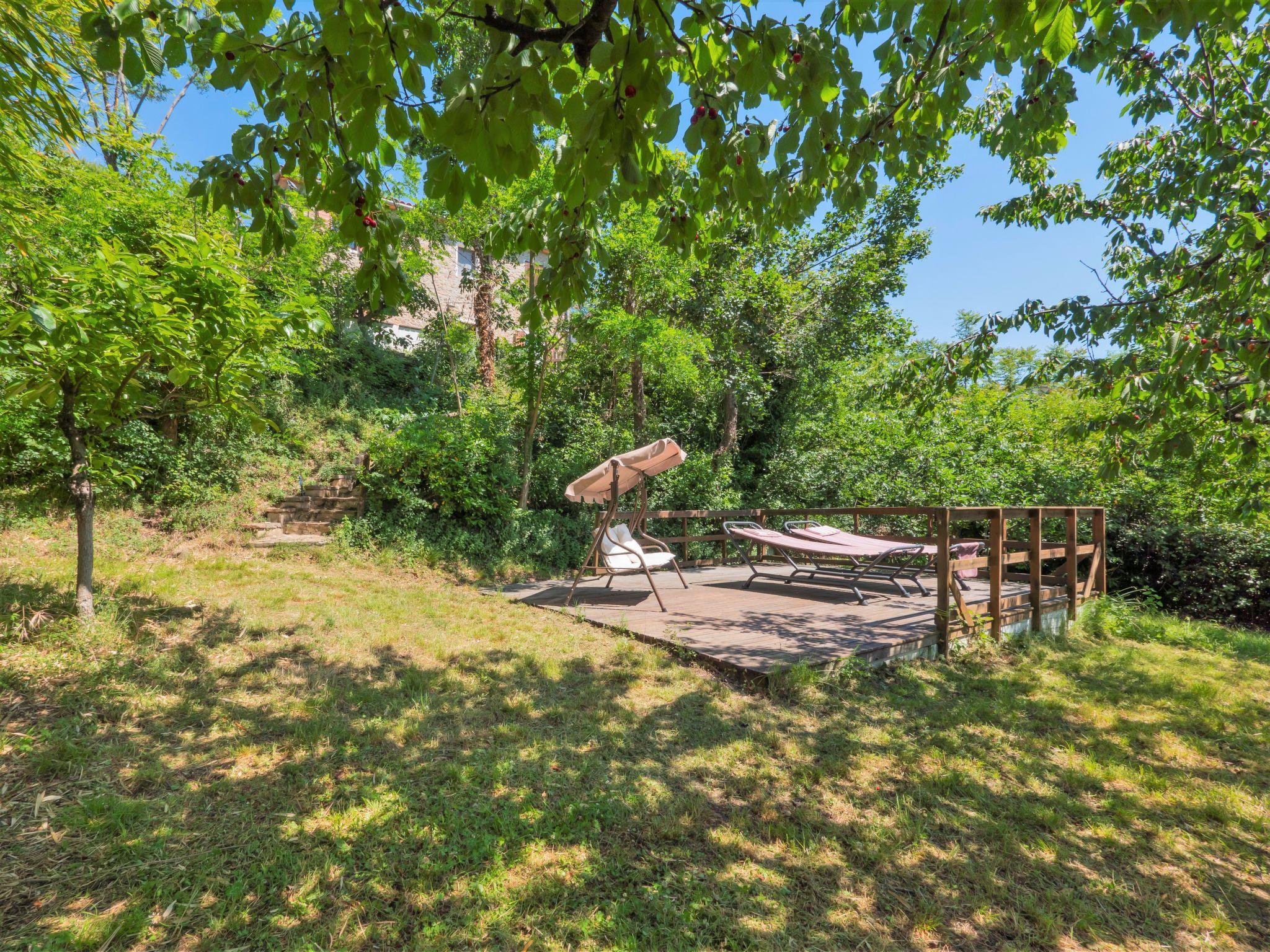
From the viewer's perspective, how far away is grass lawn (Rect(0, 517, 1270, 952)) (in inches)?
77.0

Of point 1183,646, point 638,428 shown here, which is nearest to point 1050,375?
point 1183,646

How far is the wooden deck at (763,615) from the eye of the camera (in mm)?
4547

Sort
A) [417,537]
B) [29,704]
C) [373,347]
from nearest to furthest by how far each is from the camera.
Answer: [29,704] < [417,537] < [373,347]

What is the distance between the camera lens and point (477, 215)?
8.58 metres

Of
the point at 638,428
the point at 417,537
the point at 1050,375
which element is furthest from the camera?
the point at 638,428

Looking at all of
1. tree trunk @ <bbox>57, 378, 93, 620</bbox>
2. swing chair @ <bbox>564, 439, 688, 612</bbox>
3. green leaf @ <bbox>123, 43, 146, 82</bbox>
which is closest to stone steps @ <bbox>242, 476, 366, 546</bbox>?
tree trunk @ <bbox>57, 378, 93, 620</bbox>

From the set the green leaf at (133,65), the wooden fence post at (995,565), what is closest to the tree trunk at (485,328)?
the wooden fence post at (995,565)

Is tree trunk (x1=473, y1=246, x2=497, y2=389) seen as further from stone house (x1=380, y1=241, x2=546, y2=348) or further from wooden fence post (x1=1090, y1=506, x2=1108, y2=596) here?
wooden fence post (x1=1090, y1=506, x2=1108, y2=596)

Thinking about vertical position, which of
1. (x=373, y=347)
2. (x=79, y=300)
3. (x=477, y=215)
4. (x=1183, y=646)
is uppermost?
(x=477, y=215)

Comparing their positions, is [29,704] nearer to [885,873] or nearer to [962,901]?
[885,873]

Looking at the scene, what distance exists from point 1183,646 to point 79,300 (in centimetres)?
976

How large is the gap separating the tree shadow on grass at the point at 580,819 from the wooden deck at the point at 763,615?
68 cm

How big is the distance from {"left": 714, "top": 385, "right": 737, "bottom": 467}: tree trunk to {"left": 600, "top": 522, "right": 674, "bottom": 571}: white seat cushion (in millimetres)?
6043

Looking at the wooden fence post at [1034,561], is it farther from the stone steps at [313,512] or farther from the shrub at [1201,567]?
the stone steps at [313,512]
